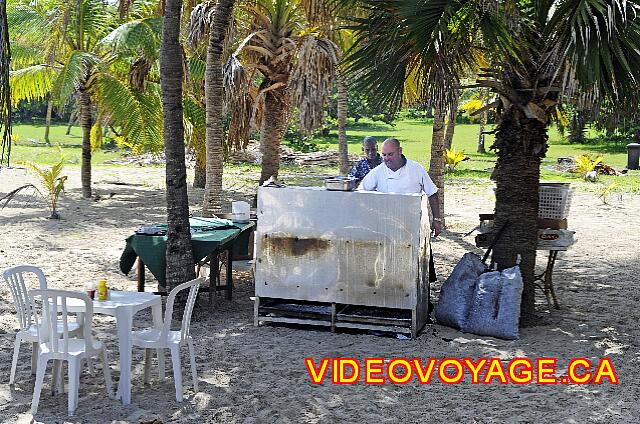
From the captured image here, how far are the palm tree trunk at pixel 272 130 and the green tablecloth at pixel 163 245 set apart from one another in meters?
5.08

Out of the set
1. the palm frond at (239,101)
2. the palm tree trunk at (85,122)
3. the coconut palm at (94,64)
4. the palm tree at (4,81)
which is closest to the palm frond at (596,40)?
the palm tree at (4,81)

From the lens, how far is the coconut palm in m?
15.3

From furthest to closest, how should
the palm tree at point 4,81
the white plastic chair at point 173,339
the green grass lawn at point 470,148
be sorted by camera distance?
the green grass lawn at point 470,148
the white plastic chair at point 173,339
the palm tree at point 4,81


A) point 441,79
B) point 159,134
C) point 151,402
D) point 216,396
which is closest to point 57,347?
point 151,402

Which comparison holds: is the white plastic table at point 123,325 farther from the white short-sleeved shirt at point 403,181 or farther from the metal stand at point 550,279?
the metal stand at point 550,279

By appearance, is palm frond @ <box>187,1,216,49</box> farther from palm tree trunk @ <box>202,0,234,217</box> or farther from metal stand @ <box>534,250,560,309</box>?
metal stand @ <box>534,250,560,309</box>

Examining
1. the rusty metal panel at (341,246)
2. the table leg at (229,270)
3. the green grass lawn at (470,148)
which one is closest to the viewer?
the rusty metal panel at (341,246)

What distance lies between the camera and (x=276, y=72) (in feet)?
45.6

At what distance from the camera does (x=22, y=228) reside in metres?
13.2

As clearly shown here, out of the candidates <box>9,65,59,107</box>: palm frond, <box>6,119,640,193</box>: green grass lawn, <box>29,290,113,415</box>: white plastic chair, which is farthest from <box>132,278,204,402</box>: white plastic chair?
<box>6,119,640,193</box>: green grass lawn

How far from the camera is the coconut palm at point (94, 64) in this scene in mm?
15328

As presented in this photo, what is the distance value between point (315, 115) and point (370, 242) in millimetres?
5717

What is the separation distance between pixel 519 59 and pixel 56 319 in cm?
428

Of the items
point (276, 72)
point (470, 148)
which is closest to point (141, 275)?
point (276, 72)
